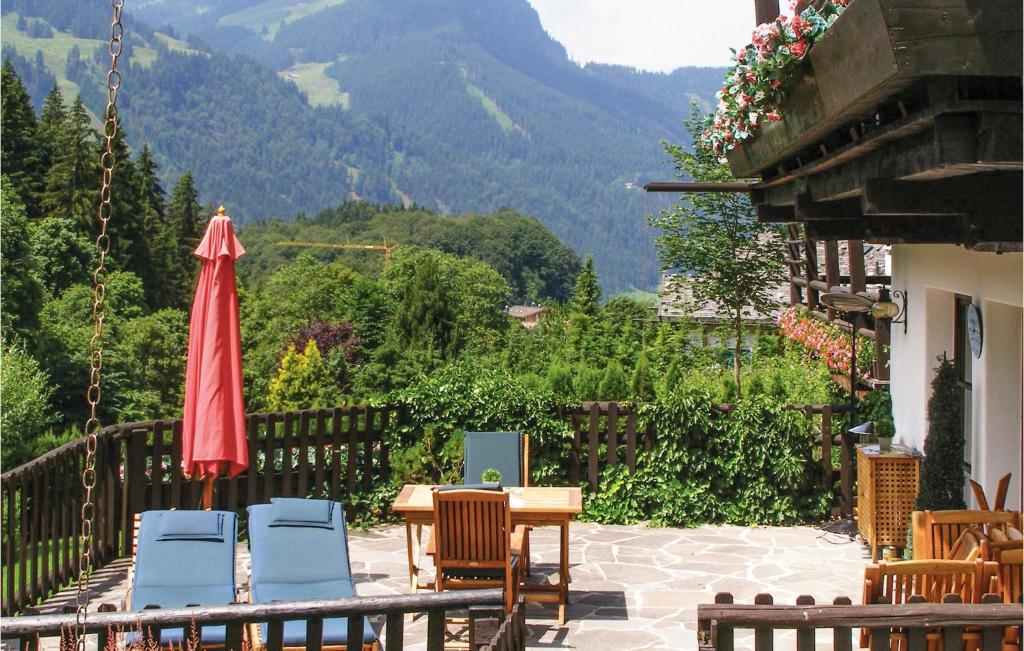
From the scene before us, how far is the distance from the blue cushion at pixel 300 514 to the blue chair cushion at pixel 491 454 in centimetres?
208

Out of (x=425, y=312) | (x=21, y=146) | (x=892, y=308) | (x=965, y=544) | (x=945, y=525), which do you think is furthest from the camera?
(x=21, y=146)

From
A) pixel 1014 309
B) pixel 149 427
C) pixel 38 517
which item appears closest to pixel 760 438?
pixel 1014 309

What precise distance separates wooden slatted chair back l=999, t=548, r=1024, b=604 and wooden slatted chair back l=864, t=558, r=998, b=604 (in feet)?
0.18

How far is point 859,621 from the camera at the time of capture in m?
3.97

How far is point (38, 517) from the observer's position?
25.5 ft

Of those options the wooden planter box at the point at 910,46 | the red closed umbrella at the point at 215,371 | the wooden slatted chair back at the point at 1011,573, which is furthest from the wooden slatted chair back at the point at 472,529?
the wooden planter box at the point at 910,46

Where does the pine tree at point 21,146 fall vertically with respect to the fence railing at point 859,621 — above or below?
above

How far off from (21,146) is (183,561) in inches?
1693

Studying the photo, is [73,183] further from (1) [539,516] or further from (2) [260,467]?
(1) [539,516]

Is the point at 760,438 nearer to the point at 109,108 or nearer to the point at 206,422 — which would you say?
the point at 206,422

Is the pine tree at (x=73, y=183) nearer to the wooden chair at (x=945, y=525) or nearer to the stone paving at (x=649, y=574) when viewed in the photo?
the stone paving at (x=649, y=574)

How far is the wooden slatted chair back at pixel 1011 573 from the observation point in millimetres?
4961

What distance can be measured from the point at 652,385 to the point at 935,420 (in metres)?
3.87

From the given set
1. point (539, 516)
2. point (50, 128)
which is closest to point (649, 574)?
point (539, 516)
